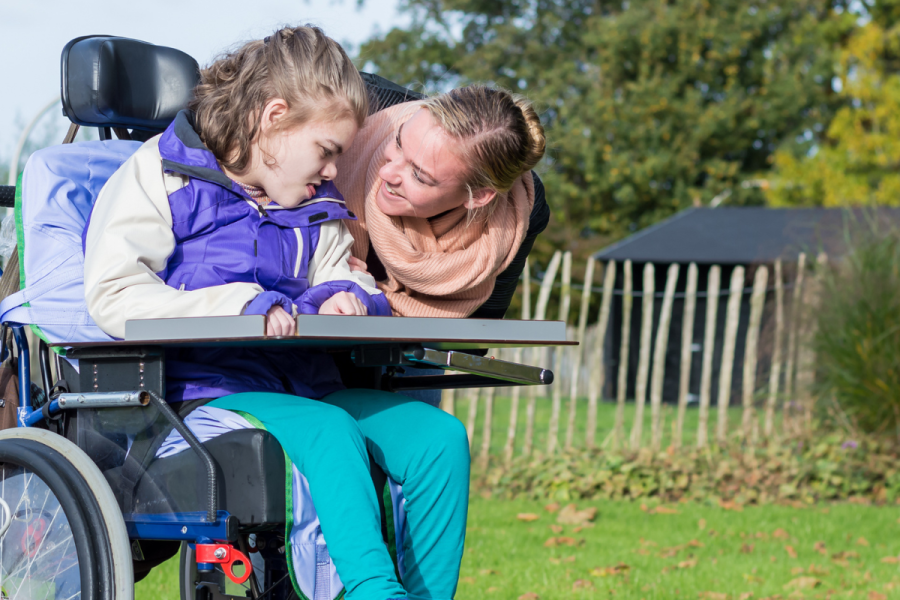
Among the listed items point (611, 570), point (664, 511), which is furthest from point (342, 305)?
point (664, 511)

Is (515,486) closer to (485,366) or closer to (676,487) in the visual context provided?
(676,487)

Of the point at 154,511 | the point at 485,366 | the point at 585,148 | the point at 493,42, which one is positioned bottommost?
the point at 154,511

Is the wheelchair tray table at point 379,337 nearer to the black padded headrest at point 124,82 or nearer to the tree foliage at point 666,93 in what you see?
the black padded headrest at point 124,82

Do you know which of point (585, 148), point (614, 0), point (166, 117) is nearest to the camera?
point (166, 117)

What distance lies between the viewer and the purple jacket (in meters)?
1.89

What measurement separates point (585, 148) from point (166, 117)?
18623 mm

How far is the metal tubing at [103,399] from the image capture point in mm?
1684

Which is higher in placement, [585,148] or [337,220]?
[585,148]

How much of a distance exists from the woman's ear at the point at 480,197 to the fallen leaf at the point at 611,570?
6.68ft

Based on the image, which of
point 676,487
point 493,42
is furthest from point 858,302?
point 493,42

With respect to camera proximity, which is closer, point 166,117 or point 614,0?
point 166,117

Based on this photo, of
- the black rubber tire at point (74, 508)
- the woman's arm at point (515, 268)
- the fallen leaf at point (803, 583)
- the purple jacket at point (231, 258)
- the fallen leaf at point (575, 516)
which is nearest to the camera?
the black rubber tire at point (74, 508)

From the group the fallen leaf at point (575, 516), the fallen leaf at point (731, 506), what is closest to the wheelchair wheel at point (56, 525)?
the fallen leaf at point (575, 516)

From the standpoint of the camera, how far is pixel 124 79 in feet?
7.36
